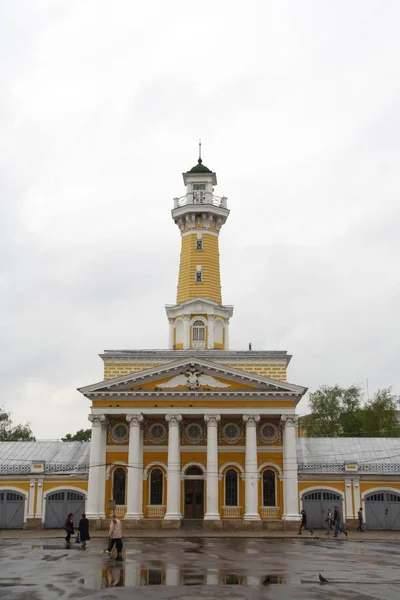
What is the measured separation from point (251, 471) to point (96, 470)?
30.4 ft

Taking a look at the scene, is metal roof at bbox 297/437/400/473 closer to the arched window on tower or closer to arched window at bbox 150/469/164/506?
arched window at bbox 150/469/164/506

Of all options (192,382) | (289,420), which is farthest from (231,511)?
(192,382)

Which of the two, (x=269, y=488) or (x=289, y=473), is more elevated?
(x=289, y=473)

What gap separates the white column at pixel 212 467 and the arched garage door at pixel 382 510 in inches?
367

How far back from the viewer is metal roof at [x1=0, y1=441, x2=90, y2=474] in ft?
143

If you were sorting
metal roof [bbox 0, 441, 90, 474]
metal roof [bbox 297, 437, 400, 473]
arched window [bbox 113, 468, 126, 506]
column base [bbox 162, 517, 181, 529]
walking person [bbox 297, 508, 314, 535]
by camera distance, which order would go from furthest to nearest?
metal roof [bbox 0, 441, 90, 474] → metal roof [bbox 297, 437, 400, 473] → arched window [bbox 113, 468, 126, 506] → column base [bbox 162, 517, 181, 529] → walking person [bbox 297, 508, 314, 535]

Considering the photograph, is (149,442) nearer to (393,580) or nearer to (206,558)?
(206,558)

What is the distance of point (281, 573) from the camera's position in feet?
62.3

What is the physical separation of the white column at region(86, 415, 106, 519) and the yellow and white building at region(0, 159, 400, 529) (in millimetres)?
60

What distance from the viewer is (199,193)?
170 ft

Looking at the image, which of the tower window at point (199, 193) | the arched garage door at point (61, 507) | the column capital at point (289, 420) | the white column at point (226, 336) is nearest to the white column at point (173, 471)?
the arched garage door at point (61, 507)

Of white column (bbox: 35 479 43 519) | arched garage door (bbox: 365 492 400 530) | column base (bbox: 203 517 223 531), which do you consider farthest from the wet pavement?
arched garage door (bbox: 365 492 400 530)

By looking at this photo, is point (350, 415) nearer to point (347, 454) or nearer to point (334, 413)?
point (334, 413)

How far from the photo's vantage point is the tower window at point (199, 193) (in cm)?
5156
